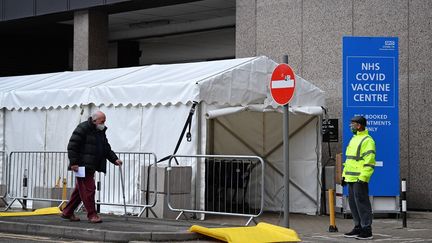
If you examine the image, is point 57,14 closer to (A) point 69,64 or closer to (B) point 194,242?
(A) point 69,64

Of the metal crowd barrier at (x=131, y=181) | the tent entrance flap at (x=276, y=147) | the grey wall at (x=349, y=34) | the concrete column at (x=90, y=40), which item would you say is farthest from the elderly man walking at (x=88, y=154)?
the concrete column at (x=90, y=40)

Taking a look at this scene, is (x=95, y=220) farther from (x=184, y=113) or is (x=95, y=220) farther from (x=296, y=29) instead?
(x=296, y=29)

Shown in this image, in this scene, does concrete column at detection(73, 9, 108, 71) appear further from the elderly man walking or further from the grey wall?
the elderly man walking

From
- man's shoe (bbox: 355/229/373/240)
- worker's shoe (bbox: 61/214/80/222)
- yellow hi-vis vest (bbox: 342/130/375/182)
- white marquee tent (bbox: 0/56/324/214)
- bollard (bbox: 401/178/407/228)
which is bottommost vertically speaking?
man's shoe (bbox: 355/229/373/240)

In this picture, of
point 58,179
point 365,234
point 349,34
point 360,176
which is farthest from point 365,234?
point 58,179

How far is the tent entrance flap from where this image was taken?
58.9ft

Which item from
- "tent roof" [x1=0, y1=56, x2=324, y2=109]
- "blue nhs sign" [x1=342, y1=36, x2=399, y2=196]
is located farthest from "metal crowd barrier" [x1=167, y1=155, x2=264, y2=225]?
"blue nhs sign" [x1=342, y1=36, x2=399, y2=196]

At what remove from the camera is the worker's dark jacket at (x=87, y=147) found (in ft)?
43.9

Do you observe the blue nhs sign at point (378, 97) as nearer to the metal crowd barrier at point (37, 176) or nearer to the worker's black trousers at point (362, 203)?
the worker's black trousers at point (362, 203)

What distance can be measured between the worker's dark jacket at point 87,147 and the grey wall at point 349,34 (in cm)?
717

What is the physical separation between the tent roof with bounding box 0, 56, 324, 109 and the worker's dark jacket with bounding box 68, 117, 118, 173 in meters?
2.75

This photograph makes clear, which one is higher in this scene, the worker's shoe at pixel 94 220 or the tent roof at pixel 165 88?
the tent roof at pixel 165 88

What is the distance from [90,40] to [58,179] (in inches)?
339

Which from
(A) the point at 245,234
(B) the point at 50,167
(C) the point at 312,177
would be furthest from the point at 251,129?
(A) the point at 245,234
